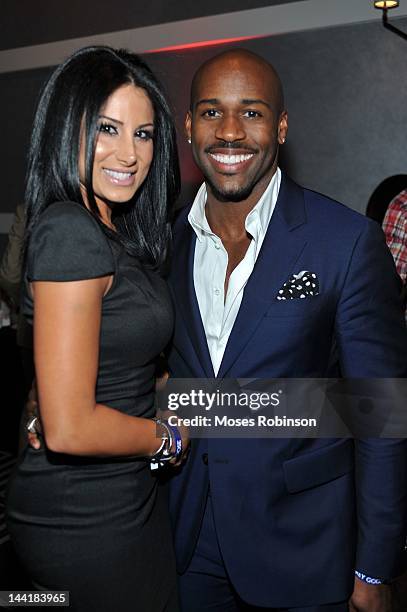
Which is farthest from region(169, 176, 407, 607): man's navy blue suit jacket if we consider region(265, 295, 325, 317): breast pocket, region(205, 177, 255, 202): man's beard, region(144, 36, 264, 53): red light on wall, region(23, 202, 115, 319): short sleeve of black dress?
region(144, 36, 264, 53): red light on wall

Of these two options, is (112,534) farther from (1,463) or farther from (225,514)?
(1,463)

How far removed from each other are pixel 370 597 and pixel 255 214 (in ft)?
3.46

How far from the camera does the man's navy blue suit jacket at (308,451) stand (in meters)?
1.58

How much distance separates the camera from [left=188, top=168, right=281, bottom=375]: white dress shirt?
5.63ft

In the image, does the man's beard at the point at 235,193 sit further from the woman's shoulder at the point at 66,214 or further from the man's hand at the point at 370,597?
the man's hand at the point at 370,597

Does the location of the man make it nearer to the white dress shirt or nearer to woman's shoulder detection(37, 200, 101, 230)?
the white dress shirt

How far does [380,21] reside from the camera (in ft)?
14.0

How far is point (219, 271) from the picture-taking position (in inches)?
71.4

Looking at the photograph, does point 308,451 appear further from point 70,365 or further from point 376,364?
point 70,365

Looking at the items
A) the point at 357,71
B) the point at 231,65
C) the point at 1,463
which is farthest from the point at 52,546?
the point at 357,71

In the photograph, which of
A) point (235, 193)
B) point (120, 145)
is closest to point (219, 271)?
point (235, 193)

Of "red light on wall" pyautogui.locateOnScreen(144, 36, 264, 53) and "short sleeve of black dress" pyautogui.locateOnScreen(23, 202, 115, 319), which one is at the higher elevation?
"red light on wall" pyautogui.locateOnScreen(144, 36, 264, 53)

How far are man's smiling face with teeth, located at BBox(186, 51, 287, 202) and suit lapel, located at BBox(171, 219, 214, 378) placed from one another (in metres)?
0.17

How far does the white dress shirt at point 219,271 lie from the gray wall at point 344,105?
2744 millimetres
